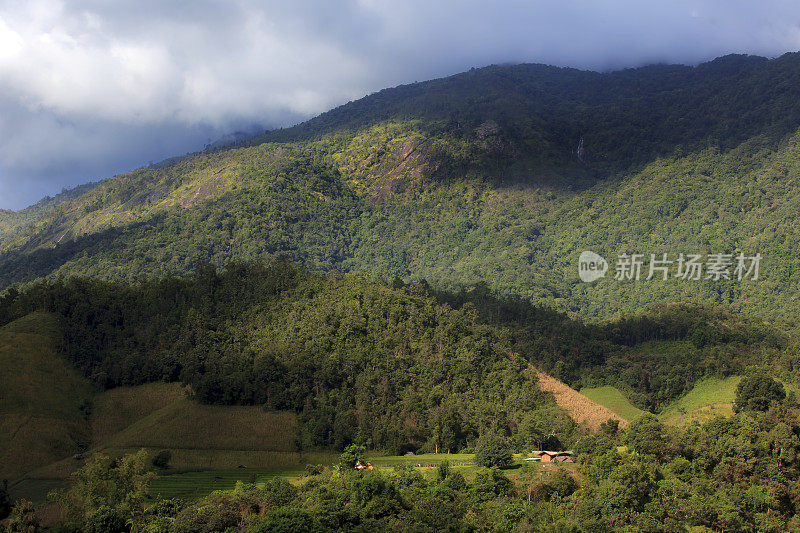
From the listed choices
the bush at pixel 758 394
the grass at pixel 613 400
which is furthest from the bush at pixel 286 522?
the grass at pixel 613 400

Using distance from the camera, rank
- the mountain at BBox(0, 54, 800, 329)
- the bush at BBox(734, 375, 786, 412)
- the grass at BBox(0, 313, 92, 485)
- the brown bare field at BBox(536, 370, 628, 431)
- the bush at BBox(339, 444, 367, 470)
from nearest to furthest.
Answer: the bush at BBox(339, 444, 367, 470) → the grass at BBox(0, 313, 92, 485) → the bush at BBox(734, 375, 786, 412) → the brown bare field at BBox(536, 370, 628, 431) → the mountain at BBox(0, 54, 800, 329)

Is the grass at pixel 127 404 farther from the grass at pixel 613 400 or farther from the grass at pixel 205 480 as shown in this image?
the grass at pixel 613 400

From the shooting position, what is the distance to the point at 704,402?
7544 cm

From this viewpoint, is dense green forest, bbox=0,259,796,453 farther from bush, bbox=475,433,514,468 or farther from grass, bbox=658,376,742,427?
bush, bbox=475,433,514,468

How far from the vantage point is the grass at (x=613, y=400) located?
77.9m

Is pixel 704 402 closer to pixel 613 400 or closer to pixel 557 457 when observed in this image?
pixel 613 400

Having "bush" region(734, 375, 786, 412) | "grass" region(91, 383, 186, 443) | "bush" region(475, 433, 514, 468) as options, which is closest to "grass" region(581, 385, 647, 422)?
"bush" region(734, 375, 786, 412)

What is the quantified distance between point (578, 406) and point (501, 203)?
98.9 m

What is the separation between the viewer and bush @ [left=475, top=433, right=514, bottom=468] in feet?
169

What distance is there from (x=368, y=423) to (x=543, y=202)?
11418cm

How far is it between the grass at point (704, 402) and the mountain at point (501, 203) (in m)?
42.2

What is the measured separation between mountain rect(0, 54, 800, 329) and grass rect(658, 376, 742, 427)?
1660 inches

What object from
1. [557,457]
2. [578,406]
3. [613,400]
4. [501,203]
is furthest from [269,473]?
[501,203]

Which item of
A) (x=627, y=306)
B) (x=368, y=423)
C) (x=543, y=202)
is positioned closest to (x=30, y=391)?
(x=368, y=423)
